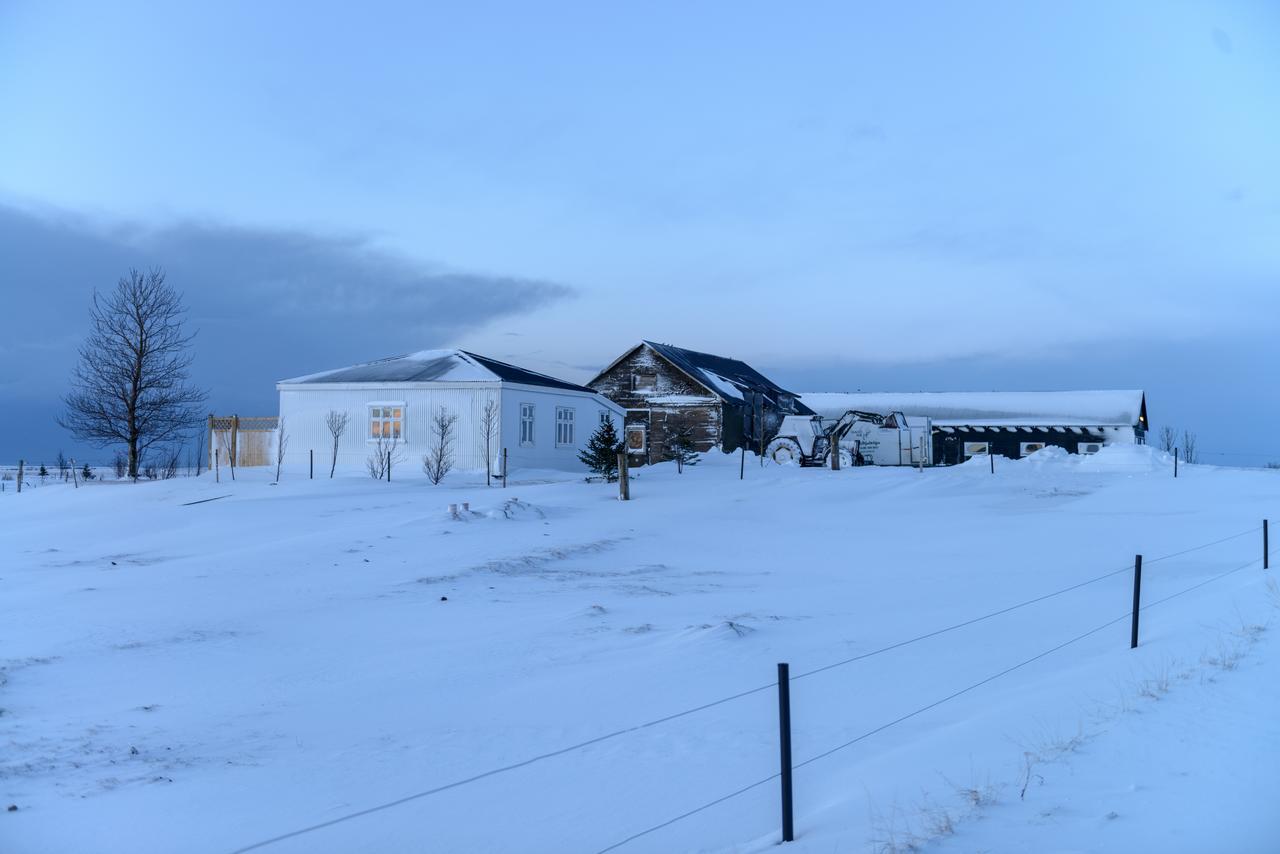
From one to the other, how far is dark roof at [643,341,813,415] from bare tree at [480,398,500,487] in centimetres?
1471

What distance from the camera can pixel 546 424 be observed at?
3541 cm

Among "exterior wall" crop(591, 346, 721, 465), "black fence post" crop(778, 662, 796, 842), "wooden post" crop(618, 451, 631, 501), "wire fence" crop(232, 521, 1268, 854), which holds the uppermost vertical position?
"exterior wall" crop(591, 346, 721, 465)

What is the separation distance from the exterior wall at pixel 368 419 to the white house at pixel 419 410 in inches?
1.3

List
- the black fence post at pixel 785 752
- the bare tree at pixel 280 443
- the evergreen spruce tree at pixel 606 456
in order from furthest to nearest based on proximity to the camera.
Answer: the bare tree at pixel 280 443 < the evergreen spruce tree at pixel 606 456 < the black fence post at pixel 785 752

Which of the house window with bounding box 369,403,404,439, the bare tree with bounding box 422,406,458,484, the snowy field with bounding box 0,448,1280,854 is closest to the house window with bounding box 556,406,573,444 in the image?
the bare tree with bounding box 422,406,458,484

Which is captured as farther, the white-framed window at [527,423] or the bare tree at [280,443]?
the white-framed window at [527,423]

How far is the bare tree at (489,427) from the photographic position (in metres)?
32.5

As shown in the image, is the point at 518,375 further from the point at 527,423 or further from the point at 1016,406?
the point at 1016,406

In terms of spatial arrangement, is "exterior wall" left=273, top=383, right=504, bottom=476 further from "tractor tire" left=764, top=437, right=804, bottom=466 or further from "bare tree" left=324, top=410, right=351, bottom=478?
"tractor tire" left=764, top=437, right=804, bottom=466

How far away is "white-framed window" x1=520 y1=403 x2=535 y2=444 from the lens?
34094 millimetres

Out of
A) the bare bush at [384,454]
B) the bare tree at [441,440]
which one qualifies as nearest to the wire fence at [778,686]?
the bare tree at [441,440]

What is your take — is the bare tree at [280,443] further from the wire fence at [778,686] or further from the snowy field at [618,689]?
the wire fence at [778,686]

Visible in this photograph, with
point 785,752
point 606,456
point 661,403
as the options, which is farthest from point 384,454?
point 785,752

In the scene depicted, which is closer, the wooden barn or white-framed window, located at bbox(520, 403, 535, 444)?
white-framed window, located at bbox(520, 403, 535, 444)
